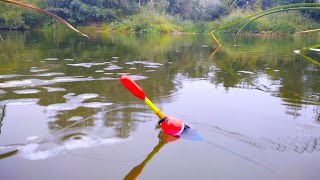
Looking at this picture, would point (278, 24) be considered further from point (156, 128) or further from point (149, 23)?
point (156, 128)

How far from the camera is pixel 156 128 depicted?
8.55ft

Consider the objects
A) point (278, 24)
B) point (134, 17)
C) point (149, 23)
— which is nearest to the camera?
point (278, 24)

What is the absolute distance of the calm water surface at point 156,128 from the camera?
76.2 inches

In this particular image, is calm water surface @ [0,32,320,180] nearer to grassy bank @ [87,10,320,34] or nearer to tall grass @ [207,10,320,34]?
grassy bank @ [87,10,320,34]

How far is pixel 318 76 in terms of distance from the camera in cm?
504

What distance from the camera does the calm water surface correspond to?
194 cm

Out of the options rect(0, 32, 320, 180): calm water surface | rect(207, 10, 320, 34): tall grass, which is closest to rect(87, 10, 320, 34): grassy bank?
rect(207, 10, 320, 34): tall grass

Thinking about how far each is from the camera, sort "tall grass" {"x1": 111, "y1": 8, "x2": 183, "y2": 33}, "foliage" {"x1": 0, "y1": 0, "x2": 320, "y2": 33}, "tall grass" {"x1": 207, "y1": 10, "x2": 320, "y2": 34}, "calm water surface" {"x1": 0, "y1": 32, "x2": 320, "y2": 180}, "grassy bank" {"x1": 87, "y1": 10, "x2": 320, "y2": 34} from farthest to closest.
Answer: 1. "tall grass" {"x1": 111, "y1": 8, "x2": 183, "y2": 33}
2. "foliage" {"x1": 0, "y1": 0, "x2": 320, "y2": 33}
3. "grassy bank" {"x1": 87, "y1": 10, "x2": 320, "y2": 34}
4. "tall grass" {"x1": 207, "y1": 10, "x2": 320, "y2": 34}
5. "calm water surface" {"x1": 0, "y1": 32, "x2": 320, "y2": 180}

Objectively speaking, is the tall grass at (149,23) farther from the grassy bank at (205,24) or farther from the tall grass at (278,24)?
the tall grass at (278,24)

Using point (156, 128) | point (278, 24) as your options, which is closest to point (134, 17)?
point (278, 24)

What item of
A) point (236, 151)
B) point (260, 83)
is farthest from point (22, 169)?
point (260, 83)

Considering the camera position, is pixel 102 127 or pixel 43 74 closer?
pixel 102 127

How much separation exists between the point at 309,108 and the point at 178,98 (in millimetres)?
1282

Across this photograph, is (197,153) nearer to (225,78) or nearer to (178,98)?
(178,98)
